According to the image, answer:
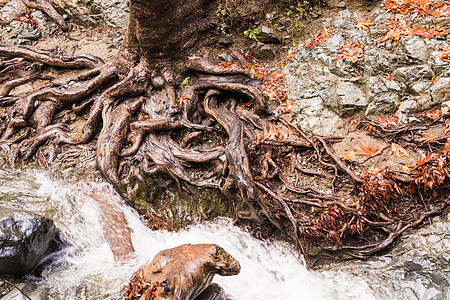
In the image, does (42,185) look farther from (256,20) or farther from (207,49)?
(256,20)

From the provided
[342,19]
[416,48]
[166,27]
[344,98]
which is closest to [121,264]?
[166,27]

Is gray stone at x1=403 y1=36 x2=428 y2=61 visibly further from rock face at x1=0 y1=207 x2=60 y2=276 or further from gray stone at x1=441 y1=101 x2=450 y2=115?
rock face at x1=0 y1=207 x2=60 y2=276

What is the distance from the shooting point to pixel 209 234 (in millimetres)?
4867

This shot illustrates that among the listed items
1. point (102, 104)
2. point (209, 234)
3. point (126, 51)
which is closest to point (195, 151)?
point (209, 234)

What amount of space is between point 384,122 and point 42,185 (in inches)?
247

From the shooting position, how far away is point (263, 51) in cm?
573

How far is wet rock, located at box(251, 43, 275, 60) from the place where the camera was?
5695mm

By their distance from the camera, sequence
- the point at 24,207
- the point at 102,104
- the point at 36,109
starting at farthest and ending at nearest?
the point at 36,109
the point at 102,104
the point at 24,207

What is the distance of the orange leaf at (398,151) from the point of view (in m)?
4.07

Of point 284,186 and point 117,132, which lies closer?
point 284,186

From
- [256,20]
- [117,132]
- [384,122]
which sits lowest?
[384,122]

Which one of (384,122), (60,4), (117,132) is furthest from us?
(60,4)

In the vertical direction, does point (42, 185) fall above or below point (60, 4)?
below

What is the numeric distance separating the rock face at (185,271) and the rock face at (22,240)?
1.62 m
